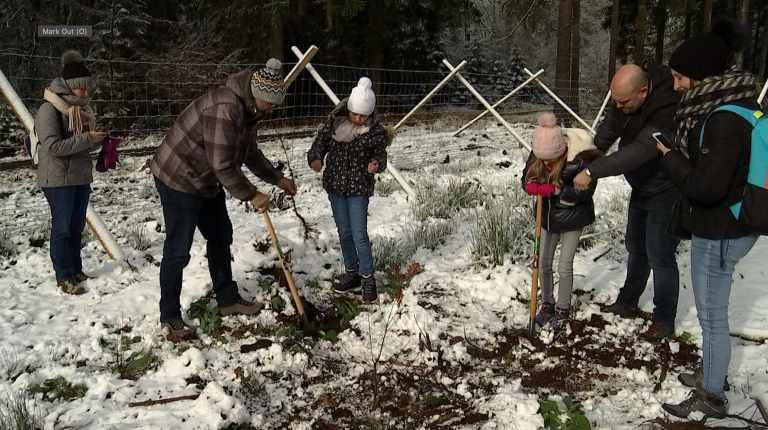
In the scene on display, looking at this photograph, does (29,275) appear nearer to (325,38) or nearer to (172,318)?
(172,318)

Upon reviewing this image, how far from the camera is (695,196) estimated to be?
7.94ft

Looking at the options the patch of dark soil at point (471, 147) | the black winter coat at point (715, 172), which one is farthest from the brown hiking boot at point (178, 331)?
the patch of dark soil at point (471, 147)

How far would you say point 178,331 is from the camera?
3402 millimetres

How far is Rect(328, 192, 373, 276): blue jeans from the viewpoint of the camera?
155 inches

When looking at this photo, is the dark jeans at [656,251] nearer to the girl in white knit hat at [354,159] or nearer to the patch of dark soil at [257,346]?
the girl in white knit hat at [354,159]

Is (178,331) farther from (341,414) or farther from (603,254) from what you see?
(603,254)

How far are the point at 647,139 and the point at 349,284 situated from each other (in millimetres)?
2361

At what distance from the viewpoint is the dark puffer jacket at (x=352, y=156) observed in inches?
151

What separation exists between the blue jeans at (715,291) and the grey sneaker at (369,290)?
2.19m

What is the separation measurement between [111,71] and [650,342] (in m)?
11.6

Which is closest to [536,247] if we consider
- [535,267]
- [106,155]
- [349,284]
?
[535,267]

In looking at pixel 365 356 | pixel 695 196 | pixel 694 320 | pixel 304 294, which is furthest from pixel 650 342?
pixel 304 294

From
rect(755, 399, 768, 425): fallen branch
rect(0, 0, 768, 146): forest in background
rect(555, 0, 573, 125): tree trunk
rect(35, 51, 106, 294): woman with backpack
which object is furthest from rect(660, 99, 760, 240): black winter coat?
rect(555, 0, 573, 125): tree trunk

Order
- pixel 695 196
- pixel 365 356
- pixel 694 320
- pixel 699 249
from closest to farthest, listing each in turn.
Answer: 1. pixel 695 196
2. pixel 699 249
3. pixel 365 356
4. pixel 694 320
